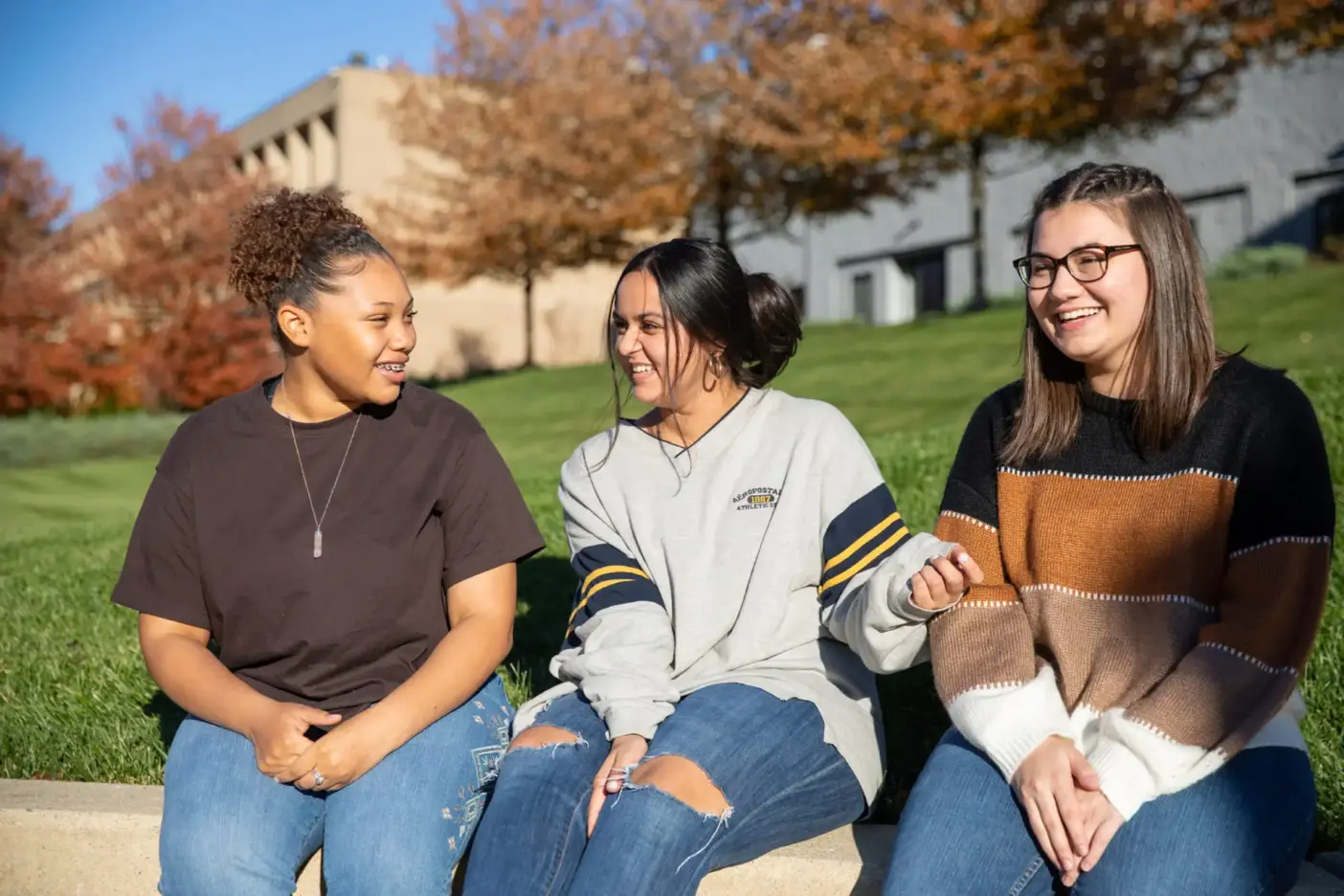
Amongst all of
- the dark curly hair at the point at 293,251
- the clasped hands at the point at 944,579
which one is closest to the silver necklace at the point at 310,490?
the dark curly hair at the point at 293,251

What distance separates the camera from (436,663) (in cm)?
282

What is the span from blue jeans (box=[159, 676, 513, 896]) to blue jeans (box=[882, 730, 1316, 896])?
99 centimetres

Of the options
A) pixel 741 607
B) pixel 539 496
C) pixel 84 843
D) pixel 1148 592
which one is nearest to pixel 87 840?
pixel 84 843

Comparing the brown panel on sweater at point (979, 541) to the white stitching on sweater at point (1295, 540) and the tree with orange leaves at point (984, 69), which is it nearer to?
the white stitching on sweater at point (1295, 540)

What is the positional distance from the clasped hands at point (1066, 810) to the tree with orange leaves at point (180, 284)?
20.6 metres

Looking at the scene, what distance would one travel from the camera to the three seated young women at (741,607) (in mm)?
2348

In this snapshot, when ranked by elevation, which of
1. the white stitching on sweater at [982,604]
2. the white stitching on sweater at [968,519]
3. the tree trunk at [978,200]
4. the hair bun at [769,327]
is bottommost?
the white stitching on sweater at [982,604]

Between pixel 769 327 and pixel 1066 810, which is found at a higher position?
pixel 769 327

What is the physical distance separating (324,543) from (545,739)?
72 centimetres

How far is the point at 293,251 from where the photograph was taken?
118 inches

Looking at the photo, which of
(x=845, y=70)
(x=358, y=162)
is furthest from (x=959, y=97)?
(x=358, y=162)

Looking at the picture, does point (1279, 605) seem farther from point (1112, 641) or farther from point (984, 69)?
point (984, 69)

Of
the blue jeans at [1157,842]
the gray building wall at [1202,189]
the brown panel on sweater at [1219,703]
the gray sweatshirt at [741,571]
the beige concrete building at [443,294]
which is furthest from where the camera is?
the beige concrete building at [443,294]

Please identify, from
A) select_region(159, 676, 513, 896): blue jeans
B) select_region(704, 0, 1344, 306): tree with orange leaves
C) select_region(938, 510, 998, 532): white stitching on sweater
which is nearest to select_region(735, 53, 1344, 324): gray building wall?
select_region(704, 0, 1344, 306): tree with orange leaves
